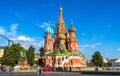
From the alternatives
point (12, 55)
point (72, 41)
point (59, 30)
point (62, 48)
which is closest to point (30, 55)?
point (12, 55)

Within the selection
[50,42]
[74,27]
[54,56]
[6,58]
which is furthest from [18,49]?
[74,27]

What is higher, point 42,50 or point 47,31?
point 47,31

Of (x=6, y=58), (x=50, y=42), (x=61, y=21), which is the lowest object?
(x=6, y=58)

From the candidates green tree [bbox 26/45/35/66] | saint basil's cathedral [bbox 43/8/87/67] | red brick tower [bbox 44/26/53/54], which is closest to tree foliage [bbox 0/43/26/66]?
→ green tree [bbox 26/45/35/66]

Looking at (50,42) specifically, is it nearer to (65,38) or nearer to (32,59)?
(65,38)

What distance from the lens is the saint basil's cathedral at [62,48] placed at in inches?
4678

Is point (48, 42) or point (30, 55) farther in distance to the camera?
point (48, 42)

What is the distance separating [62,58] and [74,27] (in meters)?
23.4

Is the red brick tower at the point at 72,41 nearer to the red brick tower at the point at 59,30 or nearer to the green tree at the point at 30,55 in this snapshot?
the red brick tower at the point at 59,30

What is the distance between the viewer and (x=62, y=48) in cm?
12500

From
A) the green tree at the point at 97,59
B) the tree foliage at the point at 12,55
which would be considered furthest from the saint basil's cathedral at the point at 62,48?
the tree foliage at the point at 12,55

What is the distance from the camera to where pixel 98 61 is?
123m

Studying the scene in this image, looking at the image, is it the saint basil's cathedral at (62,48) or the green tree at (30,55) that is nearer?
the green tree at (30,55)

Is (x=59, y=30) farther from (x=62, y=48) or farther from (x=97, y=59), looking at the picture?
(x=97, y=59)
